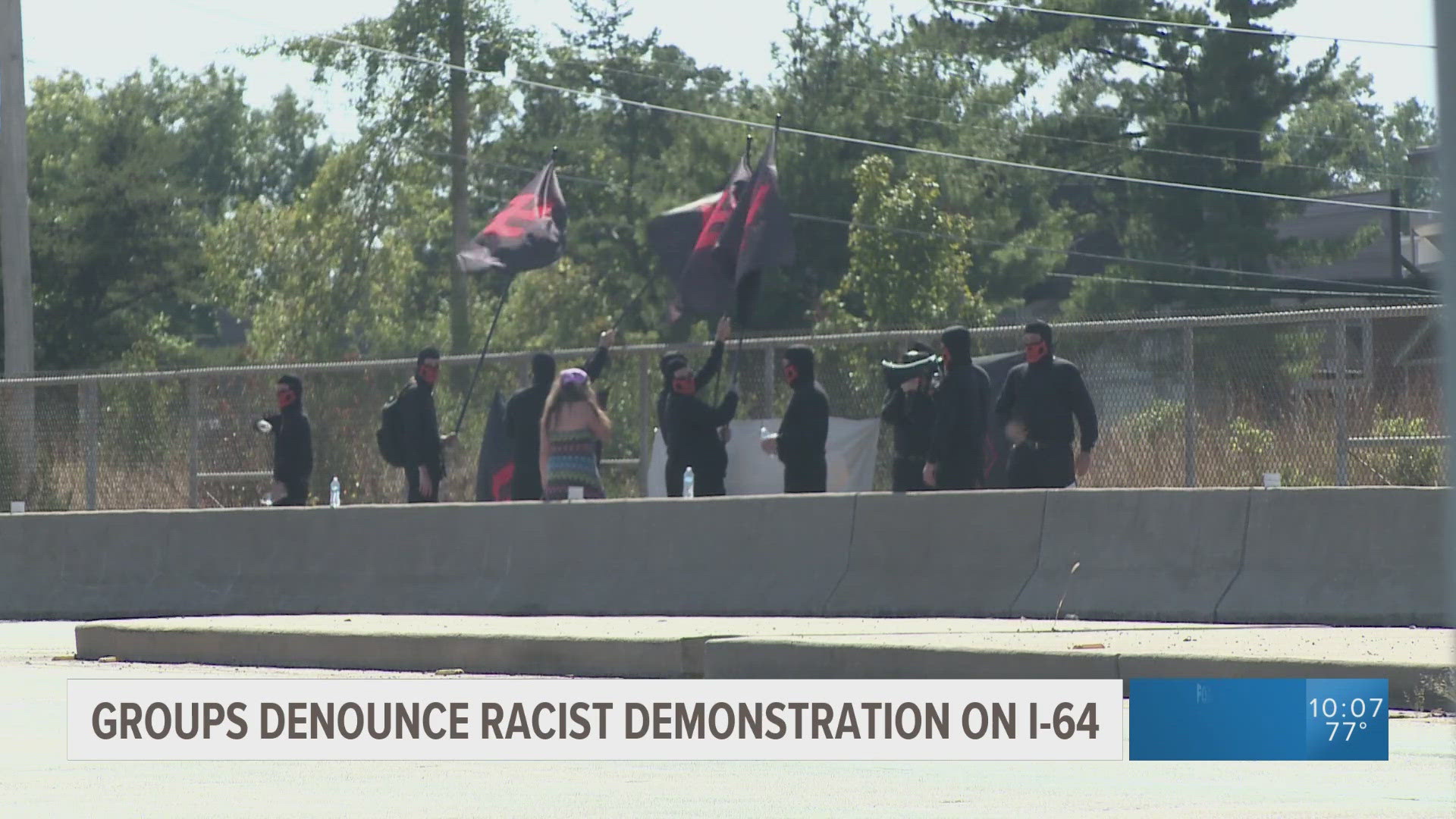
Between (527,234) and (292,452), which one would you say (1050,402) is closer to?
(292,452)

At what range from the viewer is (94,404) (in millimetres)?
22656

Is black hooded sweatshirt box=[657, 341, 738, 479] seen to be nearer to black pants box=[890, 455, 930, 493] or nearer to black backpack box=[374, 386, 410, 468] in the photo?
black pants box=[890, 455, 930, 493]

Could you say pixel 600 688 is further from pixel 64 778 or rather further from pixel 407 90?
pixel 407 90

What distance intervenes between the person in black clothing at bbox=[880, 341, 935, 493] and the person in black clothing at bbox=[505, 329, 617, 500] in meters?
3.06

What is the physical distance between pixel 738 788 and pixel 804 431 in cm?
810

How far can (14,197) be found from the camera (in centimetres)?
2981

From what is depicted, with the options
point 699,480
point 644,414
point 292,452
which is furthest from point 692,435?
point 292,452

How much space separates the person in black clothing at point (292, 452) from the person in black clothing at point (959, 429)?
6107 millimetres

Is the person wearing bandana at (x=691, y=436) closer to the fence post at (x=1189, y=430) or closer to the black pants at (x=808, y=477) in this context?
the black pants at (x=808, y=477)

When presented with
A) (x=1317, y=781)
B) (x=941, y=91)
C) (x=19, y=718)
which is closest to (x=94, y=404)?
(x=19, y=718)

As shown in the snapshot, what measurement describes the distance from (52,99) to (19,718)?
85496 mm

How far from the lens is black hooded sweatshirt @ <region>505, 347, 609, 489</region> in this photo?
17250 mm

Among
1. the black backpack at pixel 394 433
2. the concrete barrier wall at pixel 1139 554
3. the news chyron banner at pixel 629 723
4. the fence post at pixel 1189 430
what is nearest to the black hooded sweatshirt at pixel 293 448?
the black backpack at pixel 394 433

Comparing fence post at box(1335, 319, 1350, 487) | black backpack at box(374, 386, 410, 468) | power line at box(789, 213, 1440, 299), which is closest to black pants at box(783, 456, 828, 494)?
fence post at box(1335, 319, 1350, 487)
